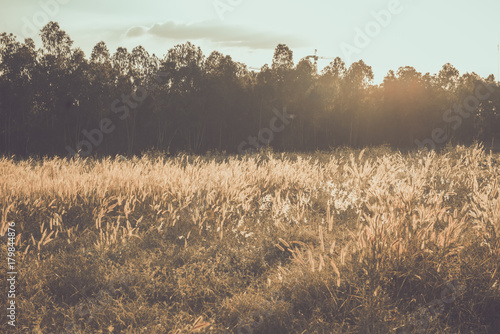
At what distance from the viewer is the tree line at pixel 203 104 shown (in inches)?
1180

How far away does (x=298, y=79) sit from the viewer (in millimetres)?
→ 33000

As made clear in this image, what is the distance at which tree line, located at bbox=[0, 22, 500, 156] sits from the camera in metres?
30.0

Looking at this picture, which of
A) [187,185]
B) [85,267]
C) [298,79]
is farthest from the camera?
[298,79]

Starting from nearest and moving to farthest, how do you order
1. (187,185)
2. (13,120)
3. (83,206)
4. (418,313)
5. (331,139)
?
(418,313)
(83,206)
(187,185)
(13,120)
(331,139)

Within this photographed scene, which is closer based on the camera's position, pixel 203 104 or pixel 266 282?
pixel 266 282

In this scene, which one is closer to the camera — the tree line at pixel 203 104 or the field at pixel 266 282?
the field at pixel 266 282

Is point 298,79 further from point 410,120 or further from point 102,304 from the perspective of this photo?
point 102,304

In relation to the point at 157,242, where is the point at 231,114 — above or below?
above

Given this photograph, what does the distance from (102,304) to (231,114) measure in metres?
31.9

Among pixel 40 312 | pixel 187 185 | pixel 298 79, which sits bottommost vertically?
pixel 40 312

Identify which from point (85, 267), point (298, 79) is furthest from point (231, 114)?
point (85, 267)

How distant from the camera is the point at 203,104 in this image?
32.7 metres

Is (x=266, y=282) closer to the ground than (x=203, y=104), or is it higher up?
closer to the ground

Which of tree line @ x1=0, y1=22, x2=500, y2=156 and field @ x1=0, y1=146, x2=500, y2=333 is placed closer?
field @ x1=0, y1=146, x2=500, y2=333
